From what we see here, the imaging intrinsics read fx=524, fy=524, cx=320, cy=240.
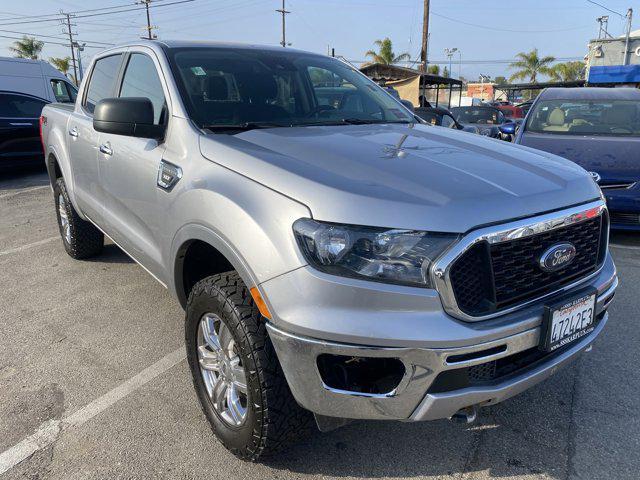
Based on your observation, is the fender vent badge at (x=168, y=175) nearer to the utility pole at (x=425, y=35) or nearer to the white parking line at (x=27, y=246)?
the white parking line at (x=27, y=246)

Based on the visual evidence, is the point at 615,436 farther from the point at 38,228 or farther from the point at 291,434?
the point at 38,228

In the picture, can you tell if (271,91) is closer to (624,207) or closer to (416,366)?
(416,366)

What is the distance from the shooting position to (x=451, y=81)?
2291 centimetres

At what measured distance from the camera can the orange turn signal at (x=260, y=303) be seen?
6.19ft

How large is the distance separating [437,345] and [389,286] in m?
0.25

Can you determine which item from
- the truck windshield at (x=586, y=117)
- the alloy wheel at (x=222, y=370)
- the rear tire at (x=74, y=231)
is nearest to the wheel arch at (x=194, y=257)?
the alloy wheel at (x=222, y=370)

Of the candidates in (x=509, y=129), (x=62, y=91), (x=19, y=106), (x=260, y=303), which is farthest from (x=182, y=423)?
(x=62, y=91)

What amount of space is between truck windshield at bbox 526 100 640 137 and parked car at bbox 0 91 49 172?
27.4 feet

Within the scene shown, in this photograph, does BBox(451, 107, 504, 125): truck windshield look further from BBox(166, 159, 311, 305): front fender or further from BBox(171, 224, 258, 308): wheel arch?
BBox(166, 159, 311, 305): front fender

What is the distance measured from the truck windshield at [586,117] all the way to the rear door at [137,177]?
494 cm

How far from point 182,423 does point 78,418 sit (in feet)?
1.75

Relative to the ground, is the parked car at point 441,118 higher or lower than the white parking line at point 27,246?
higher

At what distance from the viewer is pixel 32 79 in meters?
10.7

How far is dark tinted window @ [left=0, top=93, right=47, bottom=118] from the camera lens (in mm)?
9236
